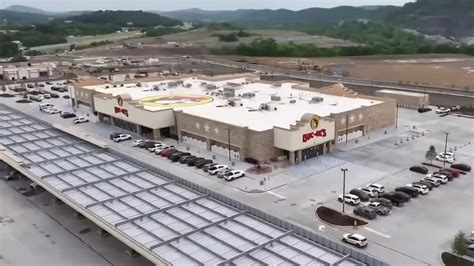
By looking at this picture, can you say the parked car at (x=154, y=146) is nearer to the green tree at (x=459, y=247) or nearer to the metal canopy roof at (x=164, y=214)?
the metal canopy roof at (x=164, y=214)

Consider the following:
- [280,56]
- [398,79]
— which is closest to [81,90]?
[398,79]

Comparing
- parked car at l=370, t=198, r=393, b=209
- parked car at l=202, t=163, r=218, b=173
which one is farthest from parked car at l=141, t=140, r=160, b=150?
parked car at l=370, t=198, r=393, b=209

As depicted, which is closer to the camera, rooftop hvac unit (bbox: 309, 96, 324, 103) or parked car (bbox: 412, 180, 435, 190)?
parked car (bbox: 412, 180, 435, 190)

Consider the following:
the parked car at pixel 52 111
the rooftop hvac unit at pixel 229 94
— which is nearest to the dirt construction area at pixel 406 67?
the rooftop hvac unit at pixel 229 94

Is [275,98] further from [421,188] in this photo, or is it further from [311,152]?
[421,188]

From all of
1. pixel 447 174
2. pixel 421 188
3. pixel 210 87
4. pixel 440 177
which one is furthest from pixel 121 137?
pixel 447 174

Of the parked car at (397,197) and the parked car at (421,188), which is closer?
the parked car at (397,197)

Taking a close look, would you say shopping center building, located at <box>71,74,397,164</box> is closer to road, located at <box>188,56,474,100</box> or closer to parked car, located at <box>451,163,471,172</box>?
parked car, located at <box>451,163,471,172</box>
